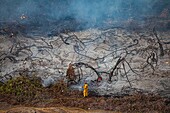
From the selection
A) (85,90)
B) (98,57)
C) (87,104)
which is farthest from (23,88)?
(98,57)

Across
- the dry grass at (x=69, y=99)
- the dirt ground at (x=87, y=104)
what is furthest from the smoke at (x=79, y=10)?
the dirt ground at (x=87, y=104)

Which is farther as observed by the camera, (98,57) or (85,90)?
(98,57)

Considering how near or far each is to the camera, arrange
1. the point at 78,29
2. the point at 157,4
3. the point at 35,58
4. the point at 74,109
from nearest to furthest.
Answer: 1. the point at 74,109
2. the point at 35,58
3. the point at 78,29
4. the point at 157,4

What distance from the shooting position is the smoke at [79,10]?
14312 millimetres

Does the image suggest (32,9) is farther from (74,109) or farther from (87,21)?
(74,109)

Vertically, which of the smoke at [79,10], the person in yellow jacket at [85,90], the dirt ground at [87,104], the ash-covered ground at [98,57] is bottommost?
the dirt ground at [87,104]

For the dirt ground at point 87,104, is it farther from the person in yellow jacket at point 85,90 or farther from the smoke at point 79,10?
the smoke at point 79,10

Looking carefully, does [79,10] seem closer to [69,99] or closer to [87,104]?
[69,99]

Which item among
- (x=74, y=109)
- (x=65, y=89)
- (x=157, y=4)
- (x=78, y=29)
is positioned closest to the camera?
(x=74, y=109)

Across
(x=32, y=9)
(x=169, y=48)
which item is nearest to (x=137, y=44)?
(x=169, y=48)

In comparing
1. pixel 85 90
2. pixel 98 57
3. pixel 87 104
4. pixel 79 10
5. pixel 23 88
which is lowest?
pixel 87 104

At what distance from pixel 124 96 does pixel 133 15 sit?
5.67 m

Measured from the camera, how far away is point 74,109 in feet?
32.5

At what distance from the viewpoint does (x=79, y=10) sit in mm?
14617
